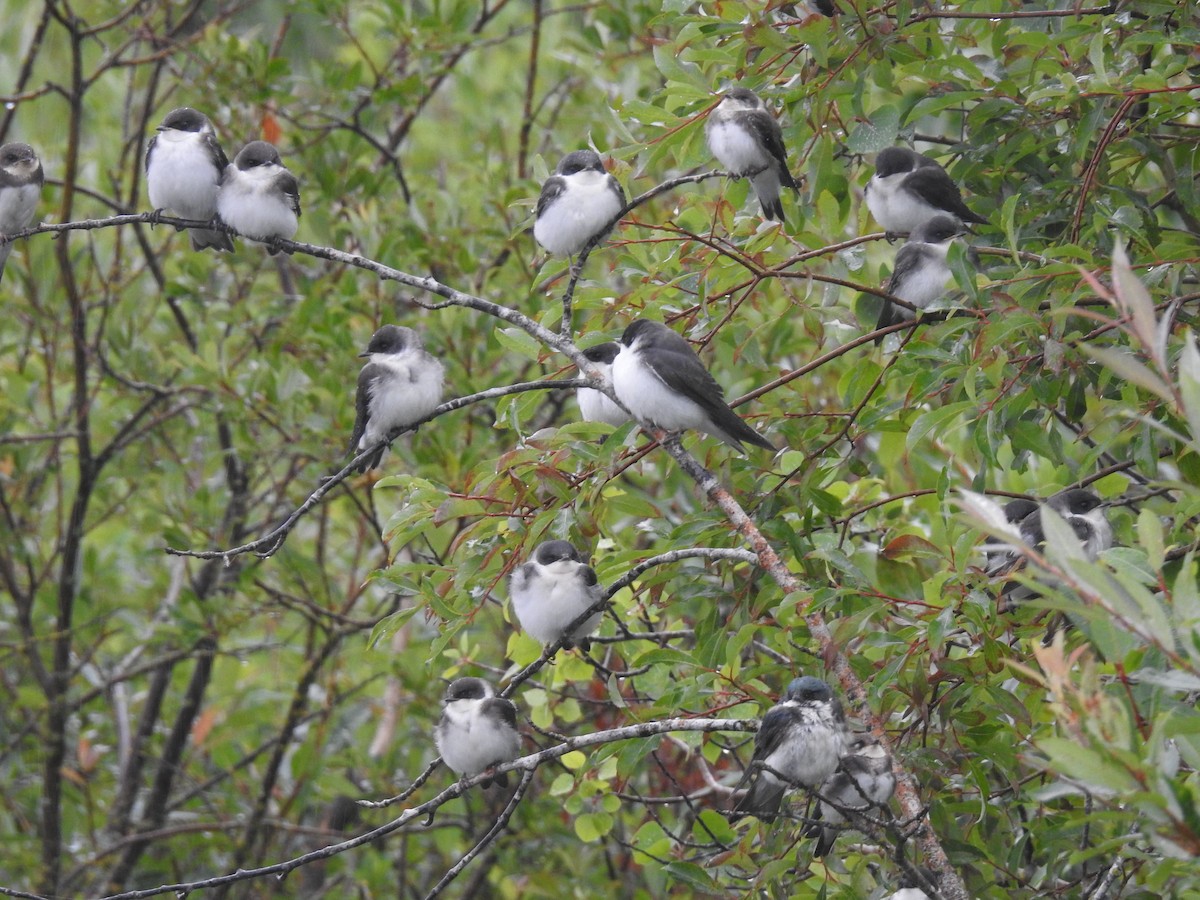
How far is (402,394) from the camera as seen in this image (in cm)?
522

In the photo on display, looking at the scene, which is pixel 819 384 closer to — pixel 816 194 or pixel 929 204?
pixel 929 204

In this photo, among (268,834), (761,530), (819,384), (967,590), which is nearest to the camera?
(967,590)

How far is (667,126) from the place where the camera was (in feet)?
13.4

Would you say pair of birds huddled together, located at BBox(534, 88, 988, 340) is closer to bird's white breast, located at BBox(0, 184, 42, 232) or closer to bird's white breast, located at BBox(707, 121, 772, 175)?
bird's white breast, located at BBox(707, 121, 772, 175)

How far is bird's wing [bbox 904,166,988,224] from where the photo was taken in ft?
16.8

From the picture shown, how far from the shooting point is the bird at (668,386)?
14.1 feet

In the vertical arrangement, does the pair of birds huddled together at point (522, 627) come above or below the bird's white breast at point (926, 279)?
below

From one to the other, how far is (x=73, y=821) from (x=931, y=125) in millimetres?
6452

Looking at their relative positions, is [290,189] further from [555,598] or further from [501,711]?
[501,711]

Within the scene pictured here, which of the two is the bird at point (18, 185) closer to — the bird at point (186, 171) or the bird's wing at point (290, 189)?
the bird at point (186, 171)

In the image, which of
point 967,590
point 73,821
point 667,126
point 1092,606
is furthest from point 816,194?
point 73,821

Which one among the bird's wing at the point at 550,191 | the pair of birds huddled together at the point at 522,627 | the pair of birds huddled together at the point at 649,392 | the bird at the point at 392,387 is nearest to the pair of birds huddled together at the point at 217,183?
the bird at the point at 392,387

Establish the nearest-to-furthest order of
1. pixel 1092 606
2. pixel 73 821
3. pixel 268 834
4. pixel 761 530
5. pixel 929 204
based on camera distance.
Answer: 1. pixel 1092 606
2. pixel 761 530
3. pixel 929 204
4. pixel 268 834
5. pixel 73 821

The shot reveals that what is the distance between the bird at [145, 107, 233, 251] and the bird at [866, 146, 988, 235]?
2587 mm
